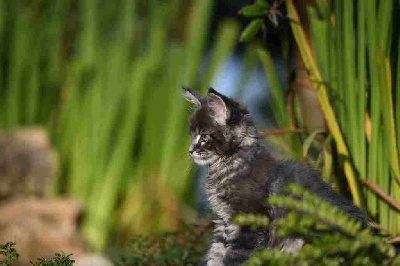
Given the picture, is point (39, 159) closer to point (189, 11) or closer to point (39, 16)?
point (39, 16)

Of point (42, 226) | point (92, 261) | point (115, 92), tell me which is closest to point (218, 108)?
point (92, 261)

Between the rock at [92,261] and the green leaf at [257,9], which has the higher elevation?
the green leaf at [257,9]

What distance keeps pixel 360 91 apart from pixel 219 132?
905 mm

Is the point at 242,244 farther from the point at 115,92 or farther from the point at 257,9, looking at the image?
the point at 115,92

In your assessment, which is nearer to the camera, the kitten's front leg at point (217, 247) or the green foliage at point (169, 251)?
the kitten's front leg at point (217, 247)

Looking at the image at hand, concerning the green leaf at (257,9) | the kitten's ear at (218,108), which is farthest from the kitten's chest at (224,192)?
the green leaf at (257,9)

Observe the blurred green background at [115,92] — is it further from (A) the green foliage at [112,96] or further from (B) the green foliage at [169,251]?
(B) the green foliage at [169,251]

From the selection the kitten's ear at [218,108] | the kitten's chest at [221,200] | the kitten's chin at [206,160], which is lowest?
the kitten's chest at [221,200]

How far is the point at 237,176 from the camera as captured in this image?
4.40 metres

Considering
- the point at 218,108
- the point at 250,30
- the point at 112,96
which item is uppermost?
the point at 112,96

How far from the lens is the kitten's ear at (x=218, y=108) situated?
171 inches

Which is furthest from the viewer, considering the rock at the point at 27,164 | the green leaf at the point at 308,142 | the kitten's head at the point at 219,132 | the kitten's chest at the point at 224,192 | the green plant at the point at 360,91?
the rock at the point at 27,164

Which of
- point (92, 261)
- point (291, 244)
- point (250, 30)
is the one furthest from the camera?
point (92, 261)

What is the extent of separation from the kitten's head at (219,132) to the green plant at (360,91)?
71cm
